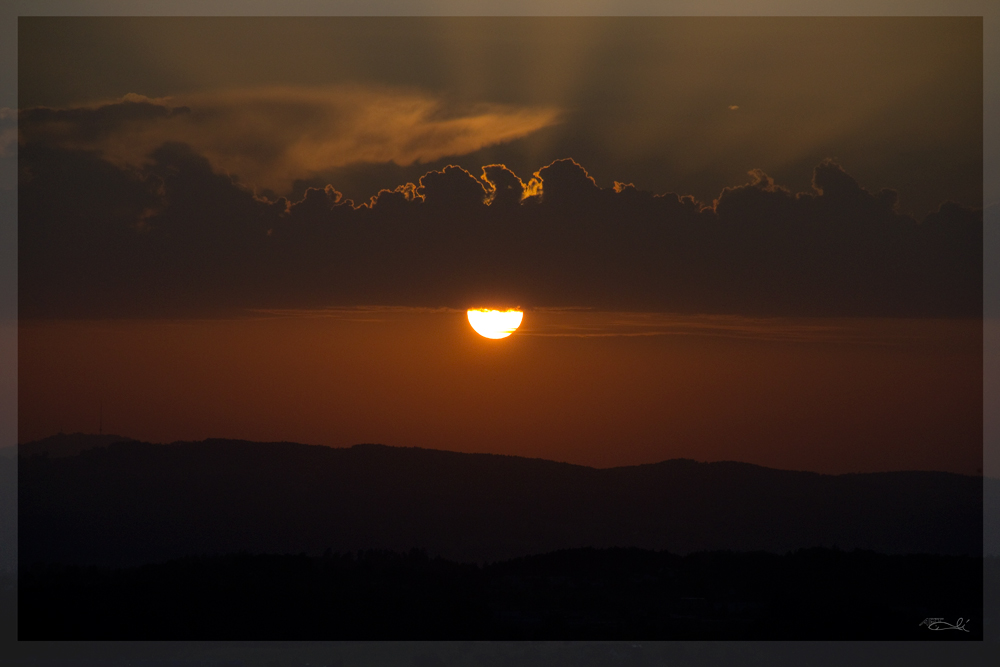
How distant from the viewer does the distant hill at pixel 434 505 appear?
17.0 metres

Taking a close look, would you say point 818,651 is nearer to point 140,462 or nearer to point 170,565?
point 170,565

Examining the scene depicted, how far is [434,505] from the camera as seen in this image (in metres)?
18.9

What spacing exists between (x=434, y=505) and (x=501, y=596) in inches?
128

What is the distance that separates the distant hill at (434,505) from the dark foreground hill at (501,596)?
420 mm
